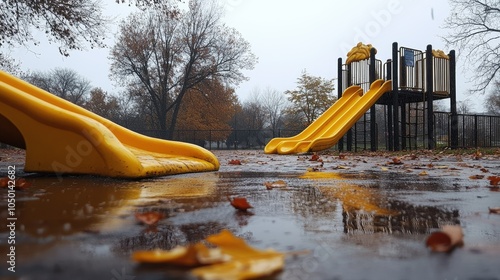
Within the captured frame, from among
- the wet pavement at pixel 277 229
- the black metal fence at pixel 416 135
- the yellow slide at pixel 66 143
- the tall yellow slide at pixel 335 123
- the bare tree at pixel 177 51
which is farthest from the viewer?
the bare tree at pixel 177 51

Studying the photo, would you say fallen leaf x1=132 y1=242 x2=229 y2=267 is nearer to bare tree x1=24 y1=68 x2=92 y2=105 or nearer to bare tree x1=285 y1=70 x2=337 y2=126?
bare tree x1=285 y1=70 x2=337 y2=126

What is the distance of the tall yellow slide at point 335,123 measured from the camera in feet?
47.6

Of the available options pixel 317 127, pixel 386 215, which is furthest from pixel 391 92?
pixel 386 215

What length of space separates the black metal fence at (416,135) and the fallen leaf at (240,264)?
639 inches

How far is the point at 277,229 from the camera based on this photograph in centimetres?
167

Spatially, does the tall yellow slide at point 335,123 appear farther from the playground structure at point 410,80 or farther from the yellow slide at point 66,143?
the yellow slide at point 66,143

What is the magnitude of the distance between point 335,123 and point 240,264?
15.5 m

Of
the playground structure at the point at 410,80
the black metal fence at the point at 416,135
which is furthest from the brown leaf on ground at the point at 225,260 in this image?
the black metal fence at the point at 416,135

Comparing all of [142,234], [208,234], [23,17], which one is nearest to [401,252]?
[208,234]

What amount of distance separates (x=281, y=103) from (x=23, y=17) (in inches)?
2112

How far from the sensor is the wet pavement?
1.09m

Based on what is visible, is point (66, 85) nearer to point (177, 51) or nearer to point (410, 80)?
point (177, 51)

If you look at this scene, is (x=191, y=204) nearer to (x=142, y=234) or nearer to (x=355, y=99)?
(x=142, y=234)

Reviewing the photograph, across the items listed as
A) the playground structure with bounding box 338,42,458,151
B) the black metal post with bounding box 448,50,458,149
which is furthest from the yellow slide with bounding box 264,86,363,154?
the black metal post with bounding box 448,50,458,149
